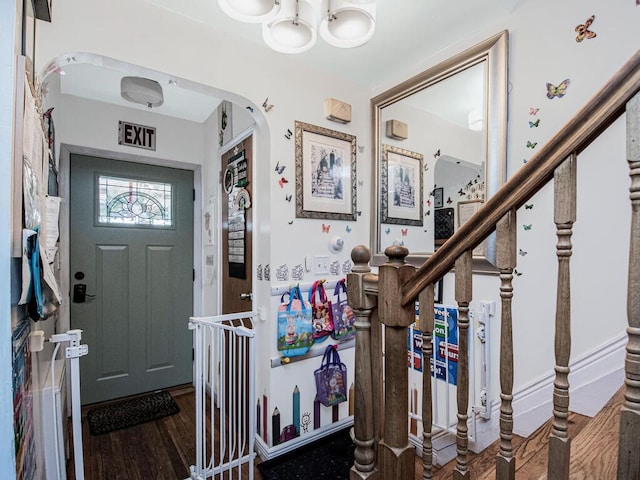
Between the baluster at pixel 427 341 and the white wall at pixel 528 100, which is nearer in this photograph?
the baluster at pixel 427 341

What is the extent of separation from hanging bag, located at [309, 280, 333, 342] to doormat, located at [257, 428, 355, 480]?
2.16 feet

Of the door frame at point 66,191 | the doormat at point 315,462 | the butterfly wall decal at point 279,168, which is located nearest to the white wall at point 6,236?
the butterfly wall decal at point 279,168

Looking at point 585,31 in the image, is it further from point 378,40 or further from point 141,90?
point 141,90

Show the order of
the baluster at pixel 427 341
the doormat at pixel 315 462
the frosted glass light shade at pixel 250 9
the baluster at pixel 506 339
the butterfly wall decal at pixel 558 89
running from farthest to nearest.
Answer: the doormat at pixel 315 462
the butterfly wall decal at pixel 558 89
the frosted glass light shade at pixel 250 9
the baluster at pixel 427 341
the baluster at pixel 506 339

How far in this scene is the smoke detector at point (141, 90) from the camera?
82.4 inches

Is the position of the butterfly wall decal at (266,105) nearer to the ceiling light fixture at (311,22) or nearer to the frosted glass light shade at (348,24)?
the ceiling light fixture at (311,22)

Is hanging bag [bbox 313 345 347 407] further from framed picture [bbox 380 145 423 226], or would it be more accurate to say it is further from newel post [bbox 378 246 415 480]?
newel post [bbox 378 246 415 480]

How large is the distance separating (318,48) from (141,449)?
2837 mm

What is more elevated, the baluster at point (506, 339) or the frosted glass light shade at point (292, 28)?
the frosted glass light shade at point (292, 28)

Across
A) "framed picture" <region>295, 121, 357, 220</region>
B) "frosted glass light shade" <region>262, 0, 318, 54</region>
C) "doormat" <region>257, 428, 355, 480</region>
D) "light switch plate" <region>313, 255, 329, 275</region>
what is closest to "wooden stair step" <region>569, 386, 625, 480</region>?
"doormat" <region>257, 428, 355, 480</region>

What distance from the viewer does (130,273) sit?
2801 millimetres

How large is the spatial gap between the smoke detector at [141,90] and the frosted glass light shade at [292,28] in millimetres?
1089

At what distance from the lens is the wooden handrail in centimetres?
65

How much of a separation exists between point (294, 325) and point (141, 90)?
73.4 inches
